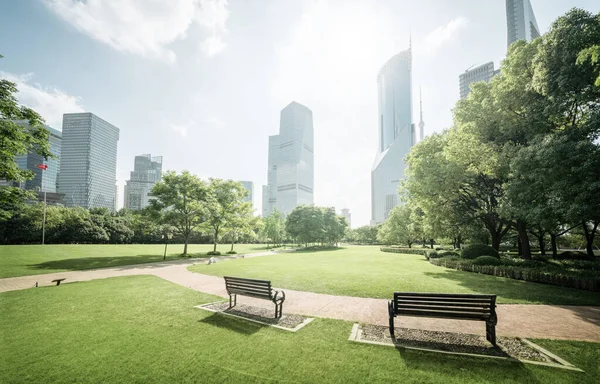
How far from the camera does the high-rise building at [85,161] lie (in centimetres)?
16125

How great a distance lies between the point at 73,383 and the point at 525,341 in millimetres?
9091

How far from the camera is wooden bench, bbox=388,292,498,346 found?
5.47 meters

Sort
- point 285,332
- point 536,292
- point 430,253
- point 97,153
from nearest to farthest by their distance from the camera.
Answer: point 285,332 < point 536,292 < point 430,253 < point 97,153

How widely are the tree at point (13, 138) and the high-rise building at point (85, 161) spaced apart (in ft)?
629

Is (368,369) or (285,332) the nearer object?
(368,369)

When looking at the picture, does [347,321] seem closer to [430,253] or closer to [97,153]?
[430,253]

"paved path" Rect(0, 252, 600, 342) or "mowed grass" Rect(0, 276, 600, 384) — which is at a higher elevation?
"mowed grass" Rect(0, 276, 600, 384)

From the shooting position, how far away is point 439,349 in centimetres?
515

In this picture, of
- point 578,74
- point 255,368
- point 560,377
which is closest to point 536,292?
point 560,377

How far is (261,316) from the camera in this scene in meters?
7.45

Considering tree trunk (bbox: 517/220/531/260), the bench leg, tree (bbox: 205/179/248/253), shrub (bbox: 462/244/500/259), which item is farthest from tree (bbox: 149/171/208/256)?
tree trunk (bbox: 517/220/531/260)

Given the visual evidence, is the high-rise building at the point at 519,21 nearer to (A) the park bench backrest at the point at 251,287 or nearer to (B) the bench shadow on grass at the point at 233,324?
(A) the park bench backrest at the point at 251,287

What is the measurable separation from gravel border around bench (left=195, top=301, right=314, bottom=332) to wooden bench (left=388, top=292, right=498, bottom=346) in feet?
8.23

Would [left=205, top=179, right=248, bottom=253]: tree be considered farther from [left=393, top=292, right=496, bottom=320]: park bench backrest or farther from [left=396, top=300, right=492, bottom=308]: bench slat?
[left=396, top=300, right=492, bottom=308]: bench slat
